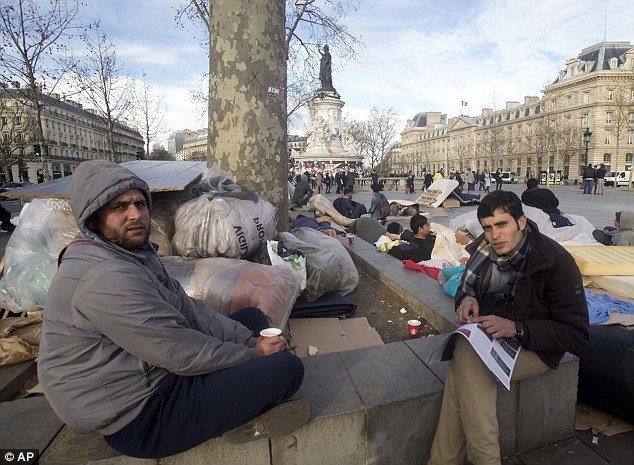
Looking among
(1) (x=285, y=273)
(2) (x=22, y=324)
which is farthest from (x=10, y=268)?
(1) (x=285, y=273)

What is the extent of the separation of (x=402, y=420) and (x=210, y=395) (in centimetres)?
96

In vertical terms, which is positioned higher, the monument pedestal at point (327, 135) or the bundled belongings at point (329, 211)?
the monument pedestal at point (327, 135)

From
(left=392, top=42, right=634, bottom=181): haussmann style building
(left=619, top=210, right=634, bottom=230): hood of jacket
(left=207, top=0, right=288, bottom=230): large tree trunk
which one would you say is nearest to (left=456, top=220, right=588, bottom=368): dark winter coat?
(left=207, top=0, right=288, bottom=230): large tree trunk

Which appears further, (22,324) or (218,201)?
(218,201)

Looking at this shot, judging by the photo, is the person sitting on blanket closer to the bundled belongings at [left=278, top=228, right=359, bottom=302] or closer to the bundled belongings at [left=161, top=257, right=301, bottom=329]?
the bundled belongings at [left=278, top=228, right=359, bottom=302]

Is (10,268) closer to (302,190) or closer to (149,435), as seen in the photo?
(149,435)

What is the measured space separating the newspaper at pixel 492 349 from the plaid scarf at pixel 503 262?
11.8 inches

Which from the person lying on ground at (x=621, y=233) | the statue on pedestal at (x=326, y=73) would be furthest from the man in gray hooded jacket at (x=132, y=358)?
the statue on pedestal at (x=326, y=73)

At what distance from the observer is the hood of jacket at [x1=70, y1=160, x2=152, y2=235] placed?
140cm

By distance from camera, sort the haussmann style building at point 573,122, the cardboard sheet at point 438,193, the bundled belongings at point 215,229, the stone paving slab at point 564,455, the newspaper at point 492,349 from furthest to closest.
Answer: the haussmann style building at point 573,122
the cardboard sheet at point 438,193
the bundled belongings at point 215,229
the stone paving slab at point 564,455
the newspaper at point 492,349

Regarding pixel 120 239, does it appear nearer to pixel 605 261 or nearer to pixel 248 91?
pixel 248 91

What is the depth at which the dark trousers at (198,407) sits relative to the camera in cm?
138

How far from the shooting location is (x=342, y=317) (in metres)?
3.30

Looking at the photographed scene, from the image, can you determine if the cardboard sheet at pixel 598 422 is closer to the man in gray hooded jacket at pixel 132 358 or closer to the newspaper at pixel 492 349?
the newspaper at pixel 492 349
